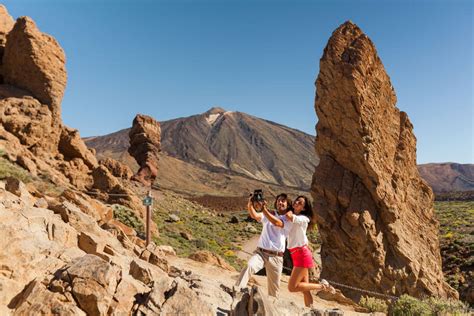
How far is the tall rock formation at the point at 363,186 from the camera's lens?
36.5 feet

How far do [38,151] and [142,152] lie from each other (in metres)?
23.5

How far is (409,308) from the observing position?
6.45 m

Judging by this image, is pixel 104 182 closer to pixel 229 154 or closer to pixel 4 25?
pixel 4 25

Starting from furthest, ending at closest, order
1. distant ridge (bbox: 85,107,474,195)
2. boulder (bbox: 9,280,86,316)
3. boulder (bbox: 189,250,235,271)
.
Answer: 1. distant ridge (bbox: 85,107,474,195)
2. boulder (bbox: 189,250,235,271)
3. boulder (bbox: 9,280,86,316)

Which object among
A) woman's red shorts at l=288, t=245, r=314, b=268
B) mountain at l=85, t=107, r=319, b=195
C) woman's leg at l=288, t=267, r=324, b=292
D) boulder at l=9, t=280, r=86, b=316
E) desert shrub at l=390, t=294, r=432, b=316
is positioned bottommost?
desert shrub at l=390, t=294, r=432, b=316

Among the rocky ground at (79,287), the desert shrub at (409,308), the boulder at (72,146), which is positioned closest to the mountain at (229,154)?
the boulder at (72,146)

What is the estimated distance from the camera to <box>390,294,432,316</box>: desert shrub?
19.6ft

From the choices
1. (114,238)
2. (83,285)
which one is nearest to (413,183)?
(114,238)

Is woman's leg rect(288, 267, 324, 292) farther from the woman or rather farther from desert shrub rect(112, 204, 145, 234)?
desert shrub rect(112, 204, 145, 234)

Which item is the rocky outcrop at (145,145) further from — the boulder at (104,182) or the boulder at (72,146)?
the boulder at (104,182)

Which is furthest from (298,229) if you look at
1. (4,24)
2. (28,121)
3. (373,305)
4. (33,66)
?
(4,24)

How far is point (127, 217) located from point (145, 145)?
25758 mm

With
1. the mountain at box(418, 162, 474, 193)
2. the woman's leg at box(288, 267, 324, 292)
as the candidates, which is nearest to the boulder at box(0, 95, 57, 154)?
the woman's leg at box(288, 267, 324, 292)

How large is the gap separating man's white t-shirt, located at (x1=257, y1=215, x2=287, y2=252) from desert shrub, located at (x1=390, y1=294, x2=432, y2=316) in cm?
288
